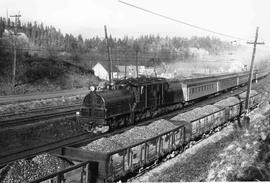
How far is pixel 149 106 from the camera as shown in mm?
25422

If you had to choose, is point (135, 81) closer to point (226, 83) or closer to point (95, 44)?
point (226, 83)

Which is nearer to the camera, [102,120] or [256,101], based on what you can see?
[102,120]

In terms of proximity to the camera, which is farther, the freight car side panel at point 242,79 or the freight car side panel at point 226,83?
the freight car side panel at point 242,79

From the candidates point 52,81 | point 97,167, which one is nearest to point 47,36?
point 52,81

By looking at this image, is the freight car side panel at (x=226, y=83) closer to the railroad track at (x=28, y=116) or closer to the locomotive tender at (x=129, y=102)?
the locomotive tender at (x=129, y=102)

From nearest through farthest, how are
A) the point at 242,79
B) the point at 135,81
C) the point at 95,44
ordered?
the point at 135,81 → the point at 242,79 → the point at 95,44

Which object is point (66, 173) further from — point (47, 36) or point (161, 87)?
point (47, 36)

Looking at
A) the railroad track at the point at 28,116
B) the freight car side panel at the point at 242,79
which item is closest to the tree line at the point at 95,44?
the freight car side panel at the point at 242,79

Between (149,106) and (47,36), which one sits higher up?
(47,36)

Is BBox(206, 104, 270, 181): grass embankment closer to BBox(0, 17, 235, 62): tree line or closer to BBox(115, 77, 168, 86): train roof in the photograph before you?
BBox(115, 77, 168, 86): train roof

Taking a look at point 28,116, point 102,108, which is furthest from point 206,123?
point 28,116

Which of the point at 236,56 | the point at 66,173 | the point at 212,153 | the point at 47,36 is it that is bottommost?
the point at 212,153

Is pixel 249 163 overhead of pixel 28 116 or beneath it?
overhead

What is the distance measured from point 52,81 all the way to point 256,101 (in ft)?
106
